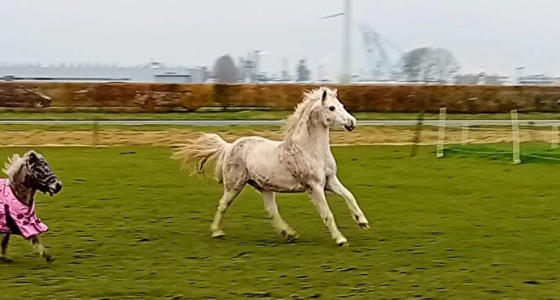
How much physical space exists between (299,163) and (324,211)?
23.3 inches

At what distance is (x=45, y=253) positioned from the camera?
8.26 m

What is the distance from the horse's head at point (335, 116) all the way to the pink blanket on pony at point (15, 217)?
325cm

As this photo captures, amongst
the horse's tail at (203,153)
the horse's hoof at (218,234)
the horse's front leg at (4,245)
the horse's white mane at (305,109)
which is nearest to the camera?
the horse's front leg at (4,245)

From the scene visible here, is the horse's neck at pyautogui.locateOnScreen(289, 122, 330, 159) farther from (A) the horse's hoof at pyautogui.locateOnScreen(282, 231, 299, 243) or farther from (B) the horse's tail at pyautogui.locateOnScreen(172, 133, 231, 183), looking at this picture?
(B) the horse's tail at pyautogui.locateOnScreen(172, 133, 231, 183)

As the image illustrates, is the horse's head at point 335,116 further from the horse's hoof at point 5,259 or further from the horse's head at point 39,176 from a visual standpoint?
the horse's hoof at point 5,259

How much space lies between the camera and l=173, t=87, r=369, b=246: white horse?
934 cm

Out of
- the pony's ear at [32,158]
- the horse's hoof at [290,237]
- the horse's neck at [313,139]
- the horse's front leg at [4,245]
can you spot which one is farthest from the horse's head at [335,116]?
the horse's front leg at [4,245]

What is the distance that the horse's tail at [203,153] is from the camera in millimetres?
10227

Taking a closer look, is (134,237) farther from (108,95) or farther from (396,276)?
(108,95)

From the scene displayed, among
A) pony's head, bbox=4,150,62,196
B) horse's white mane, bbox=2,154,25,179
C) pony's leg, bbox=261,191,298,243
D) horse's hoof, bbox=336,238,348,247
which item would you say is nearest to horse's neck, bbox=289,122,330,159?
pony's leg, bbox=261,191,298,243

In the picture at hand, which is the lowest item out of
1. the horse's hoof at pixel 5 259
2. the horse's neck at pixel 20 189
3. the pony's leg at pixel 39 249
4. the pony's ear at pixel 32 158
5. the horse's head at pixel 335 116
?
the horse's hoof at pixel 5 259

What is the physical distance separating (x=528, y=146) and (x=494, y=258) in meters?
17.0

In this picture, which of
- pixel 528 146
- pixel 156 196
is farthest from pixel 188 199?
pixel 528 146

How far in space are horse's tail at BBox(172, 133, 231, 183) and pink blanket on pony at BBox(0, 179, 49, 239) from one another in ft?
8.43
